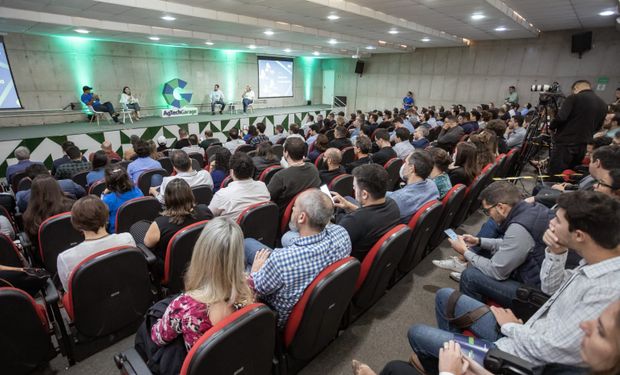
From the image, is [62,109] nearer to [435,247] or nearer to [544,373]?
[435,247]

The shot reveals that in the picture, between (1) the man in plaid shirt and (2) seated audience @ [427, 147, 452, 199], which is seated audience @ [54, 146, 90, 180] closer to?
(2) seated audience @ [427, 147, 452, 199]

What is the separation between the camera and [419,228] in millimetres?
2266

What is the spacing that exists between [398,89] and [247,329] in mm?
15592

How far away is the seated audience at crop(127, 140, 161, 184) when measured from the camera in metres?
4.02

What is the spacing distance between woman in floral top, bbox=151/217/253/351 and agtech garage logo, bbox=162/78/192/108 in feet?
42.3

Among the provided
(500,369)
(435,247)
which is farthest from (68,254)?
(435,247)

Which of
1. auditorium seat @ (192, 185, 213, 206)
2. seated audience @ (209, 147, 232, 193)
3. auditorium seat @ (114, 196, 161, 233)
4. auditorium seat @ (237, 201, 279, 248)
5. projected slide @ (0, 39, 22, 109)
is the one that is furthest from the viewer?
projected slide @ (0, 39, 22, 109)

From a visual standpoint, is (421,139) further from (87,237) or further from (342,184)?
(87,237)

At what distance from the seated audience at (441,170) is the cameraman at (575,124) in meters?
2.34

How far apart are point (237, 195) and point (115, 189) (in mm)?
1130

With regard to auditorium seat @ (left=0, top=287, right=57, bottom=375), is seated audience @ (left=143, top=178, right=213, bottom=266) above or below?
above

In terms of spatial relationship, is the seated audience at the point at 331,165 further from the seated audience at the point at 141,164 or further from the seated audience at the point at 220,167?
the seated audience at the point at 141,164

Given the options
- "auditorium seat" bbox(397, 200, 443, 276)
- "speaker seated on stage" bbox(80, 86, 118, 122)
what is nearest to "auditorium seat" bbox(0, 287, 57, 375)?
"auditorium seat" bbox(397, 200, 443, 276)

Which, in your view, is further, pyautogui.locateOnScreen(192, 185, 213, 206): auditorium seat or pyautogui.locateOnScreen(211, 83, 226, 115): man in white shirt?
pyautogui.locateOnScreen(211, 83, 226, 115): man in white shirt
